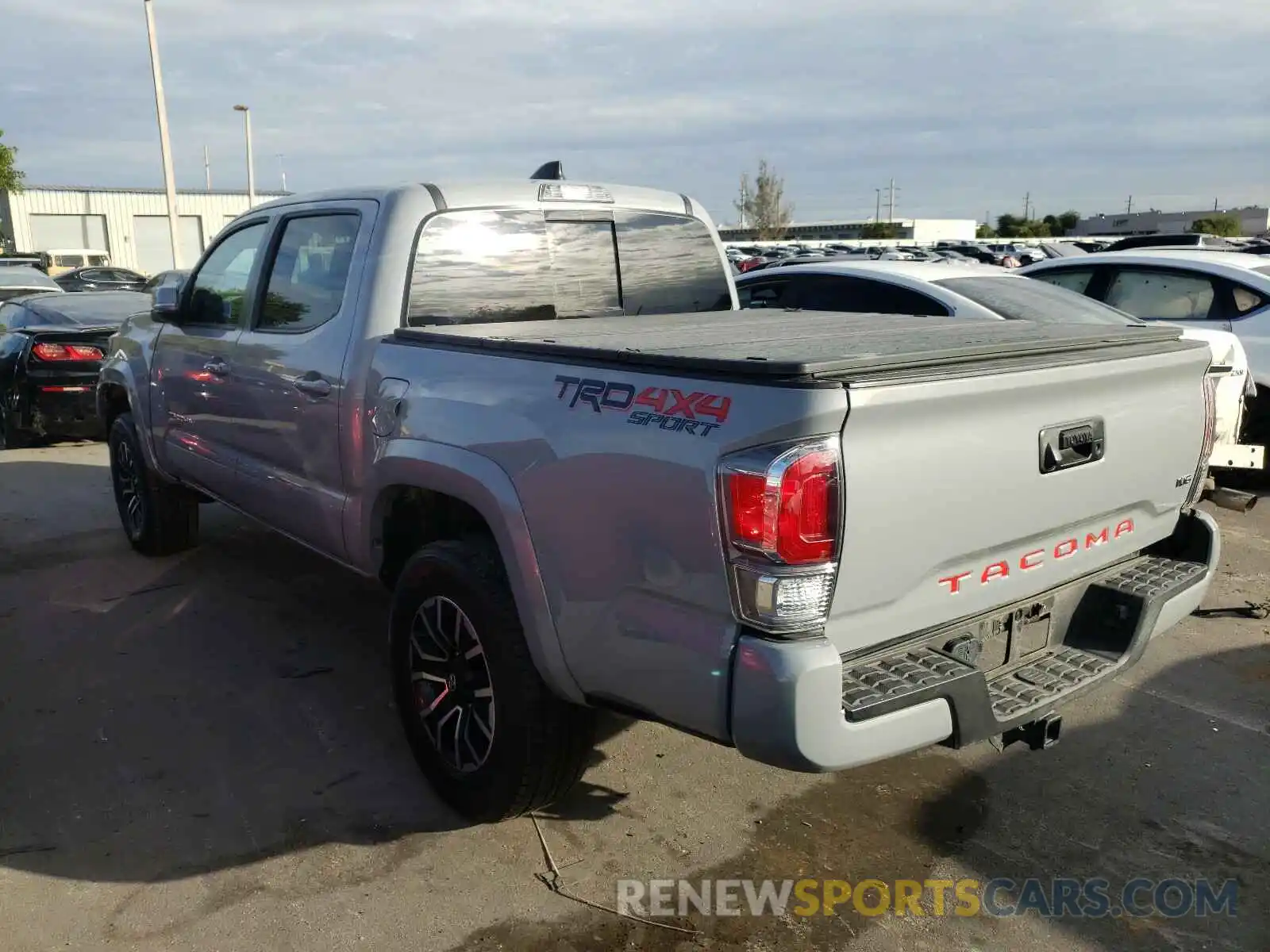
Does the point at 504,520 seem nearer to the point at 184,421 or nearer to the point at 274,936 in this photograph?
the point at 274,936

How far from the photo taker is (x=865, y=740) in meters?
2.38

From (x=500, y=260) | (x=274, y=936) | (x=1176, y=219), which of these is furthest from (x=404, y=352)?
(x=1176, y=219)

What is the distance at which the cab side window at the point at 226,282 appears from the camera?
15.3ft

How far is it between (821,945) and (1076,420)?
5.12 feet

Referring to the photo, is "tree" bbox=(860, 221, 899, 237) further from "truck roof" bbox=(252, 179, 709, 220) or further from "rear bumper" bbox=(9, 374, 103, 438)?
"truck roof" bbox=(252, 179, 709, 220)

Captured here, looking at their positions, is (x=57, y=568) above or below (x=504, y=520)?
below

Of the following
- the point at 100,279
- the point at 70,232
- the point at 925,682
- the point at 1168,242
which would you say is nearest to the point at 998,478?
the point at 925,682

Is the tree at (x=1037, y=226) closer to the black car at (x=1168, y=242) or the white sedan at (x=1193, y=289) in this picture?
the black car at (x=1168, y=242)

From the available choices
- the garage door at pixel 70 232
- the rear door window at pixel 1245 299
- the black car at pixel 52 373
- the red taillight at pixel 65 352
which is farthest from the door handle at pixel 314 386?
the garage door at pixel 70 232

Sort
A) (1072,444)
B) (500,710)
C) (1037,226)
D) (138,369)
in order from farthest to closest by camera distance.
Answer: (1037,226) < (138,369) < (500,710) < (1072,444)

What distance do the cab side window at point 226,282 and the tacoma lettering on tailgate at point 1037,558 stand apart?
11.0 feet

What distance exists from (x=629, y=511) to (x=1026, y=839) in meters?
1.77

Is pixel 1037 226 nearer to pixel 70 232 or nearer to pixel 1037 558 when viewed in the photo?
pixel 70 232

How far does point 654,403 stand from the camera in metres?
2.48
